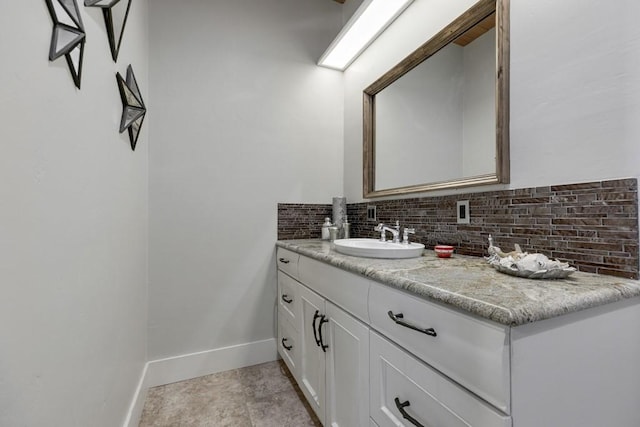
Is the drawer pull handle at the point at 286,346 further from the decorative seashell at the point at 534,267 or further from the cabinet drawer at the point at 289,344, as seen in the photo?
the decorative seashell at the point at 534,267

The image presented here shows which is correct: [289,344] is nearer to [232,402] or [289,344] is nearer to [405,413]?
[232,402]

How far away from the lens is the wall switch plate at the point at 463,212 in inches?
48.8

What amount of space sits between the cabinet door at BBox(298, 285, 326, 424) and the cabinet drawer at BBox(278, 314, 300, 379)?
0.24 ft

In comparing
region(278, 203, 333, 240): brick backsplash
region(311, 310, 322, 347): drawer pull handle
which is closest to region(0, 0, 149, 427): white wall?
region(311, 310, 322, 347): drawer pull handle

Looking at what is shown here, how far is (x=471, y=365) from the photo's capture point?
58 centimetres

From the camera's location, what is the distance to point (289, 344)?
A: 5.53ft

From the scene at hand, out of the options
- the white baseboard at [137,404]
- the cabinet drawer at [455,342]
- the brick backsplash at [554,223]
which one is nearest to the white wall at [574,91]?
the brick backsplash at [554,223]

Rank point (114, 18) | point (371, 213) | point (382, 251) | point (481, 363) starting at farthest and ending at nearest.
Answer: point (371, 213)
point (382, 251)
point (114, 18)
point (481, 363)

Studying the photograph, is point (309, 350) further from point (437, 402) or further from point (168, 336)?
point (168, 336)

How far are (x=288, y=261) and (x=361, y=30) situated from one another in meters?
1.50

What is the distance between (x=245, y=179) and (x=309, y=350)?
1.15 m

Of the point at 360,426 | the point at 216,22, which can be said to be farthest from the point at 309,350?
the point at 216,22

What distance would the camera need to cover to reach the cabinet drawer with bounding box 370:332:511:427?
578mm

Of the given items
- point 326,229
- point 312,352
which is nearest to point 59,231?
point 312,352
